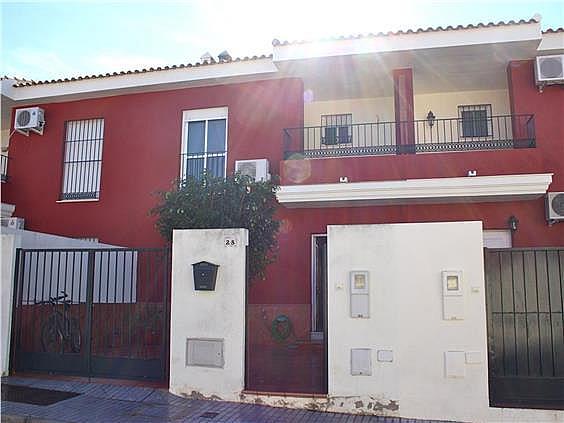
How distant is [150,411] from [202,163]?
23.6ft

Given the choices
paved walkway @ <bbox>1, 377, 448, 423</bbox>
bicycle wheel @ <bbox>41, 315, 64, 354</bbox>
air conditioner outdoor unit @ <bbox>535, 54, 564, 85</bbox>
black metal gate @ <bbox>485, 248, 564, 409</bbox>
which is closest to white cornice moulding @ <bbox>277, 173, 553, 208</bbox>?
air conditioner outdoor unit @ <bbox>535, 54, 564, 85</bbox>

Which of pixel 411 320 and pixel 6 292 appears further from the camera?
pixel 6 292

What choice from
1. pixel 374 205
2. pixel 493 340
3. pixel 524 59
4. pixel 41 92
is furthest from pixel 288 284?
pixel 41 92

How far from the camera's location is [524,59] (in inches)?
417

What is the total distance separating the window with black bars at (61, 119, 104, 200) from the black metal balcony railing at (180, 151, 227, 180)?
252 cm

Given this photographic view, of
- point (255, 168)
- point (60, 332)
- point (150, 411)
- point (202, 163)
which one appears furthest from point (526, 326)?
point (202, 163)

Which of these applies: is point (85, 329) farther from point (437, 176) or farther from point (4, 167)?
point (4, 167)

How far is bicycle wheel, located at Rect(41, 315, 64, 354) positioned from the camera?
7.86 m

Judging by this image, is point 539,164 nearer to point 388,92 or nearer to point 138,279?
point 388,92

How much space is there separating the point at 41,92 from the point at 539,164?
41.4 ft

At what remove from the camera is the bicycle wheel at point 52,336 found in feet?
25.8

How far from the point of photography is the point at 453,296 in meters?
5.88

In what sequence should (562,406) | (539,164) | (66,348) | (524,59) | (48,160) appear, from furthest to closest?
(48,160) → (524,59) → (539,164) → (66,348) → (562,406)

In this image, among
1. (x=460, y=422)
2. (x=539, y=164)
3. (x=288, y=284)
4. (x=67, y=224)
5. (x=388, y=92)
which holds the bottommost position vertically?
(x=460, y=422)
